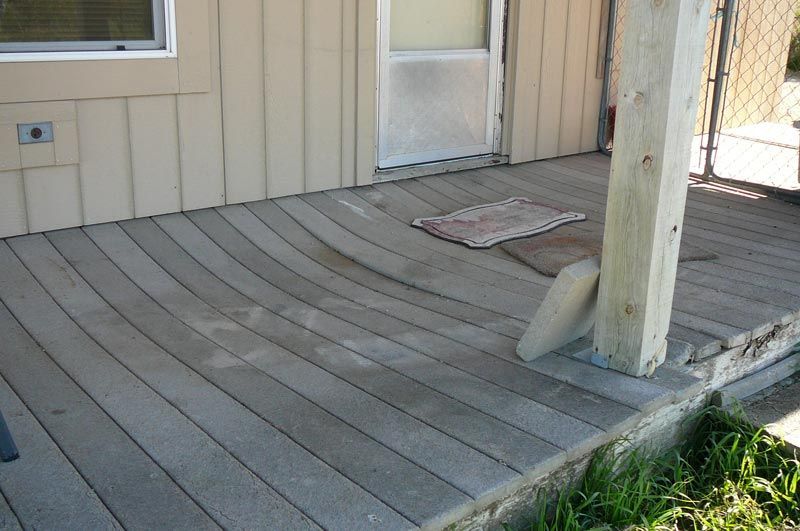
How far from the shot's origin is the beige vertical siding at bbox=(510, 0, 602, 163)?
5023mm

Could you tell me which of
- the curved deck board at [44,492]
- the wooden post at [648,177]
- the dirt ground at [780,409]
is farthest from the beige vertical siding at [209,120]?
the dirt ground at [780,409]

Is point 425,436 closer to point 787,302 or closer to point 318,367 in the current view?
point 318,367

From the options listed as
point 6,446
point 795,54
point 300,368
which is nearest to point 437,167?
point 300,368

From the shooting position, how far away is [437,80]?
473 centimetres

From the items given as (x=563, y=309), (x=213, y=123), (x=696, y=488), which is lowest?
(x=696, y=488)

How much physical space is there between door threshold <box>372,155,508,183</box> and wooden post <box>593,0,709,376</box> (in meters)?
2.15

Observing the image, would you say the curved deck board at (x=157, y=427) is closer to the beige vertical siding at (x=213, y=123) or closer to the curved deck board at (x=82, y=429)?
the curved deck board at (x=82, y=429)

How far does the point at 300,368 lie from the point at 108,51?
5.55 feet

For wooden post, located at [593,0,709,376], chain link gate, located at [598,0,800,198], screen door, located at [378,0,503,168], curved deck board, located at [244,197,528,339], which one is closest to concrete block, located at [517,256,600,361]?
wooden post, located at [593,0,709,376]

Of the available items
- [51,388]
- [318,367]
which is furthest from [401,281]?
[51,388]

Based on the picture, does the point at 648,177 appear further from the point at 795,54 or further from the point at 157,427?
the point at 795,54

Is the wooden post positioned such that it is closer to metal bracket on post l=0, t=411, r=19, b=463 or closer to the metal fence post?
metal bracket on post l=0, t=411, r=19, b=463

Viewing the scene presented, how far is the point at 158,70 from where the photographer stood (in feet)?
11.8

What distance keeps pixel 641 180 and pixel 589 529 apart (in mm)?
963
